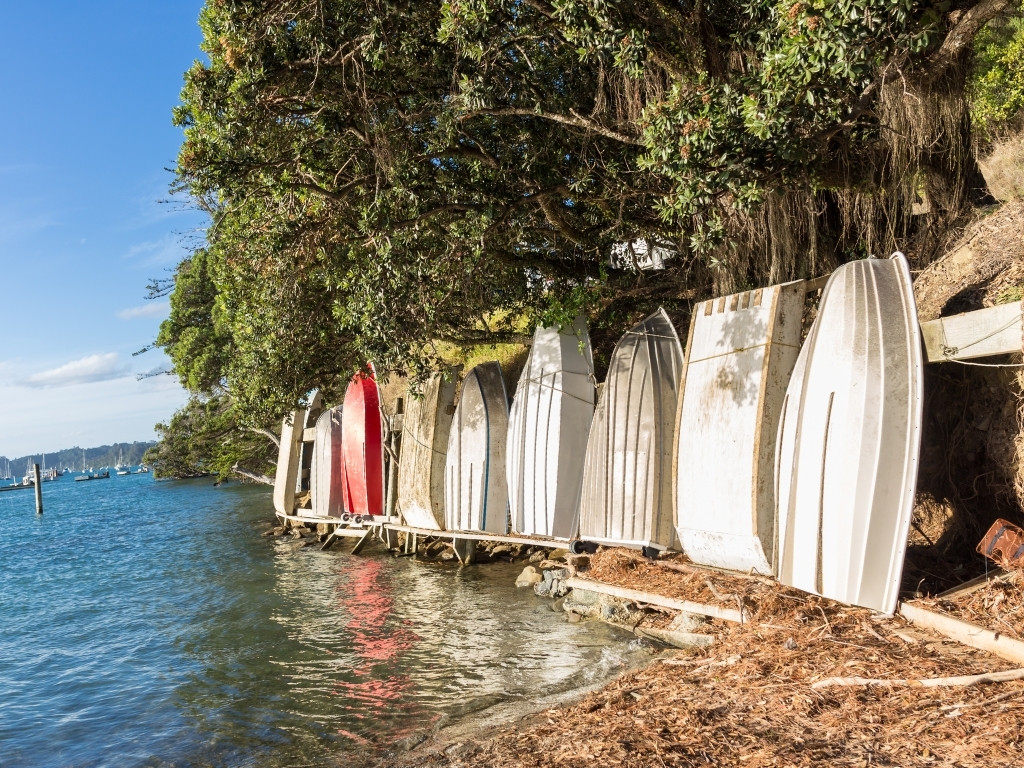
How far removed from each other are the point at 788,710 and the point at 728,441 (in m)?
2.95

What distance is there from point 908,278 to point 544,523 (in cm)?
515

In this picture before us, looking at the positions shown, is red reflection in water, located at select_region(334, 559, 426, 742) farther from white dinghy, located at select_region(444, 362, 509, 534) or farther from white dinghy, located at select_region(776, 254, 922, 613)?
white dinghy, located at select_region(776, 254, 922, 613)

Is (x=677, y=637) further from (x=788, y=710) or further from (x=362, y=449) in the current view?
(x=362, y=449)

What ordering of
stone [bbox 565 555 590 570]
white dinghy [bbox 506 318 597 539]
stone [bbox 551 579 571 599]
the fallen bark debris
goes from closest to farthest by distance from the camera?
the fallen bark debris
stone [bbox 565 555 590 570]
stone [bbox 551 579 571 599]
white dinghy [bbox 506 318 597 539]

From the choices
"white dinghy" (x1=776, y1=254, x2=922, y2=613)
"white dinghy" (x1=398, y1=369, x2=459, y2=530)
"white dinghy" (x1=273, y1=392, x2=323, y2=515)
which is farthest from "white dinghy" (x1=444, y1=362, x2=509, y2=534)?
"white dinghy" (x1=273, y1=392, x2=323, y2=515)

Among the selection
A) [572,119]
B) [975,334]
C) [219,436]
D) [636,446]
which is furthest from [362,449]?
[219,436]

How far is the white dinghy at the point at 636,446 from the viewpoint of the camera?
7.98 metres

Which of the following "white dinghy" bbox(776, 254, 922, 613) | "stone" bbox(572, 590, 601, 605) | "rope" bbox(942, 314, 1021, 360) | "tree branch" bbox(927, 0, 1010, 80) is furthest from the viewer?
"stone" bbox(572, 590, 601, 605)

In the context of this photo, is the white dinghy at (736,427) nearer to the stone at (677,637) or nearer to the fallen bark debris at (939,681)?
the stone at (677,637)

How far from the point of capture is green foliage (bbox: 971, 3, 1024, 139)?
615 centimetres

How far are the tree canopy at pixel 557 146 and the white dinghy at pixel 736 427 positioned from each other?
0.77 metres

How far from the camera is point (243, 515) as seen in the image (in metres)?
27.0

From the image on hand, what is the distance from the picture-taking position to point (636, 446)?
329 inches

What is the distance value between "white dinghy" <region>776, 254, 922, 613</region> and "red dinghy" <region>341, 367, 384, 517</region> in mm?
9101
